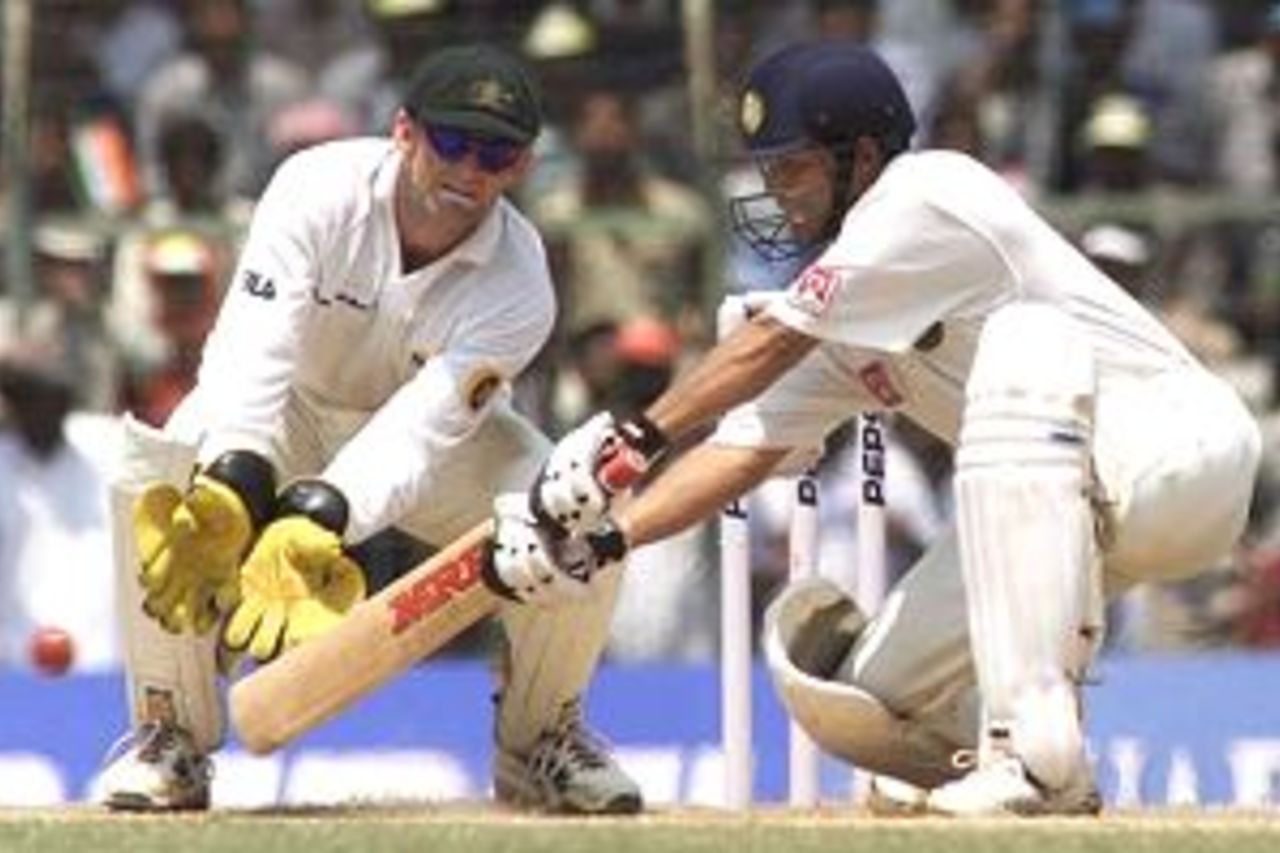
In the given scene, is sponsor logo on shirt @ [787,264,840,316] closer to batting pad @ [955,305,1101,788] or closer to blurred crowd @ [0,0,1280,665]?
batting pad @ [955,305,1101,788]

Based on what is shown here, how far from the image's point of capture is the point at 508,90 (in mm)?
8688

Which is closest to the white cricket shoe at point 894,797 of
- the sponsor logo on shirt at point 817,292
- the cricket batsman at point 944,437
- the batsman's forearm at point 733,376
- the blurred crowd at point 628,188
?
the cricket batsman at point 944,437

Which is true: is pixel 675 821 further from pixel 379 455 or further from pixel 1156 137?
pixel 1156 137

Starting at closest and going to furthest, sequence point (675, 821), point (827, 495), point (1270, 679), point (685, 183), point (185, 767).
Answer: point (675, 821) < point (185, 767) < point (1270, 679) < point (827, 495) < point (685, 183)

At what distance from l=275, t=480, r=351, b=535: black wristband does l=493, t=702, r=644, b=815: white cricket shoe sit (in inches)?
35.2

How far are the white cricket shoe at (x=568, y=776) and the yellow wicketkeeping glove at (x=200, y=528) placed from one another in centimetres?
98

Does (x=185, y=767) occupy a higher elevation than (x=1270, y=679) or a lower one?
lower

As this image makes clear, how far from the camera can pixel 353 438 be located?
9.10 m

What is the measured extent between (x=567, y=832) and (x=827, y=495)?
5134 mm

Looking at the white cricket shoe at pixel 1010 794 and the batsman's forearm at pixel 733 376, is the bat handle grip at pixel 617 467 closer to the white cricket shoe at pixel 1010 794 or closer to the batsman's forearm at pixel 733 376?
the batsman's forearm at pixel 733 376

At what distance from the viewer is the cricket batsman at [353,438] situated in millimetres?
8453

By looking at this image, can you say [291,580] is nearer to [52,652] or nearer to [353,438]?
[353,438]

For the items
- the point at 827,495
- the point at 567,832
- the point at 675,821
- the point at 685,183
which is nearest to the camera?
the point at 567,832

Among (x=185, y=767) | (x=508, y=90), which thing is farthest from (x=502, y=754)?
(x=508, y=90)
